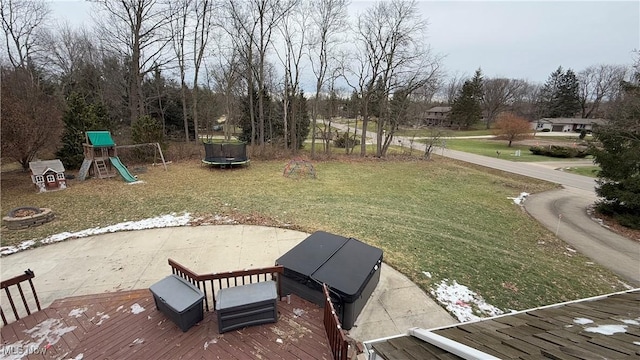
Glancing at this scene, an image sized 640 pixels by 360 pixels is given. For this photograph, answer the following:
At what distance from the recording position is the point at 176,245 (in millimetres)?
6047

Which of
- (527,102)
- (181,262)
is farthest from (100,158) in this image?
(527,102)

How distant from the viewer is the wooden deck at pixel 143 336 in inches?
117

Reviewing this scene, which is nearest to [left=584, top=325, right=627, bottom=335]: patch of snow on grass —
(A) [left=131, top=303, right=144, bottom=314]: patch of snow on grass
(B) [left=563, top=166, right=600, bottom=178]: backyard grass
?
(A) [left=131, top=303, right=144, bottom=314]: patch of snow on grass

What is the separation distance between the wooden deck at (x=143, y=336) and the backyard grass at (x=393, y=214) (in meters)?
2.80

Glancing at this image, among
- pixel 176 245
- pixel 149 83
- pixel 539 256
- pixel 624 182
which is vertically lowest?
pixel 539 256

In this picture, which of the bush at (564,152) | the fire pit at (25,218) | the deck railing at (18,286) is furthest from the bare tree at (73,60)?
the bush at (564,152)

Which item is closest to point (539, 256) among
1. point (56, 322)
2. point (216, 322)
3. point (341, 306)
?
point (341, 306)

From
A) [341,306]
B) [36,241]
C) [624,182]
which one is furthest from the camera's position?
[624,182]

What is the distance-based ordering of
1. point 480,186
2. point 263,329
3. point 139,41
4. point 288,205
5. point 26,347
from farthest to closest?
point 139,41 < point 480,186 < point 288,205 < point 263,329 < point 26,347

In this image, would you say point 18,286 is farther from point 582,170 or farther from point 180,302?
point 582,170

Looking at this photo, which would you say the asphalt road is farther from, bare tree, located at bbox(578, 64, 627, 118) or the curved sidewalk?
bare tree, located at bbox(578, 64, 627, 118)

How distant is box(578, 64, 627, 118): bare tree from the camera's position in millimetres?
50188

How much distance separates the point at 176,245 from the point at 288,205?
12.9 feet

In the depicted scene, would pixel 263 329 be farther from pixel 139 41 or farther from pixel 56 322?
pixel 139 41
